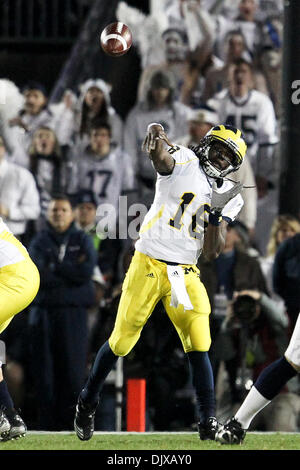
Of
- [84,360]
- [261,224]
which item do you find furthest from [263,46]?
[84,360]

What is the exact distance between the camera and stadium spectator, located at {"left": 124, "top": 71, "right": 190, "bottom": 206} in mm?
9711

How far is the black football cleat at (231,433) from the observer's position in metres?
6.16

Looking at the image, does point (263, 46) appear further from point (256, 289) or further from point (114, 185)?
point (256, 289)

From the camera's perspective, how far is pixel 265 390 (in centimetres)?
613

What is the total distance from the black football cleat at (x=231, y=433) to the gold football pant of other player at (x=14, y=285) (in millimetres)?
1434

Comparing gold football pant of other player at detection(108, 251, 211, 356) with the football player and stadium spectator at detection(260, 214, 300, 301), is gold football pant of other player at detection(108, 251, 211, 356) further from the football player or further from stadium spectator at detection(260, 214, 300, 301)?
stadium spectator at detection(260, 214, 300, 301)

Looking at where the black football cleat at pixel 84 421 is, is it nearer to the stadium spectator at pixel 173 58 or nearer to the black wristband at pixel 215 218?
the black wristband at pixel 215 218

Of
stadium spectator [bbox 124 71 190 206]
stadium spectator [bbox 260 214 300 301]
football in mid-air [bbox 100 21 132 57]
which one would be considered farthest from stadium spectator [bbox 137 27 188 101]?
football in mid-air [bbox 100 21 132 57]

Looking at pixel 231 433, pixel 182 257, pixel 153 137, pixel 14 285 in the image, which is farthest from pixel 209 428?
pixel 153 137

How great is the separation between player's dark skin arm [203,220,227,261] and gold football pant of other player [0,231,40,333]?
1113 mm

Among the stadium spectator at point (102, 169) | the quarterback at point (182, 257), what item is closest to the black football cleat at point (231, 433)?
the quarterback at point (182, 257)

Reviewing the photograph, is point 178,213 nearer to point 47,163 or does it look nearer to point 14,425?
point 14,425

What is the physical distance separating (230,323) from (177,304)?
89.3 inches

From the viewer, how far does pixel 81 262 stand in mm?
8719
